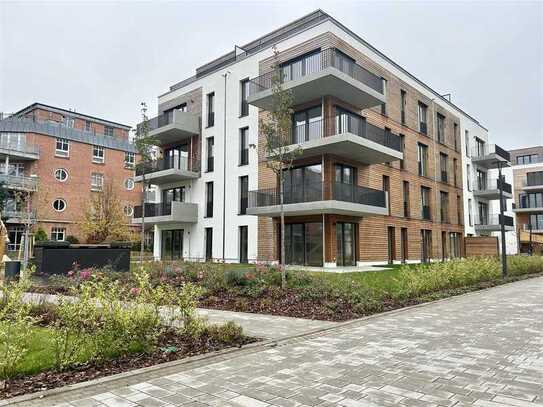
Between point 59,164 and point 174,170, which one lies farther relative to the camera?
point 59,164

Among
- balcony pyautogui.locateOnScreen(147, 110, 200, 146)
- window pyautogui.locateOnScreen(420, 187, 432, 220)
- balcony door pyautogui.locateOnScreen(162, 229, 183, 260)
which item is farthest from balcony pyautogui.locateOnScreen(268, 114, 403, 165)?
balcony door pyautogui.locateOnScreen(162, 229, 183, 260)

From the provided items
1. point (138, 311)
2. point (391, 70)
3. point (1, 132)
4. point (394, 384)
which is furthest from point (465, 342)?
point (1, 132)

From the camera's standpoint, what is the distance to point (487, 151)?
39594mm

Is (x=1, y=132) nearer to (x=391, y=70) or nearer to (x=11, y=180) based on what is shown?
(x=11, y=180)

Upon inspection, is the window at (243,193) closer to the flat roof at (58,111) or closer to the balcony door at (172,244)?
the balcony door at (172,244)

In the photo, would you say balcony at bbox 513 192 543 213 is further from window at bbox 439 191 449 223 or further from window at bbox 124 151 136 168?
window at bbox 124 151 136 168

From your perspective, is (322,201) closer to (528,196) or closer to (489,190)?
(489,190)

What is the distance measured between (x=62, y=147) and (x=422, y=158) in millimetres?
33828

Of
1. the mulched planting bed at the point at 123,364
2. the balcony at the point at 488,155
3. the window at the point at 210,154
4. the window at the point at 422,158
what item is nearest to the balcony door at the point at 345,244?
the window at the point at 422,158

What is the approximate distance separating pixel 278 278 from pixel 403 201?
16617 mm

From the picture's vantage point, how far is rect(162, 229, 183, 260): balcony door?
28.5m

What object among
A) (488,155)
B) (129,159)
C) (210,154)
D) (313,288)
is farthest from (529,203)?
A: (313,288)

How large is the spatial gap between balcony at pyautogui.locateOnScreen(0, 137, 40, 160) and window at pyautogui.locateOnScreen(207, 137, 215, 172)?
21421 millimetres

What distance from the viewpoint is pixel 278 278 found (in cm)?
1154
